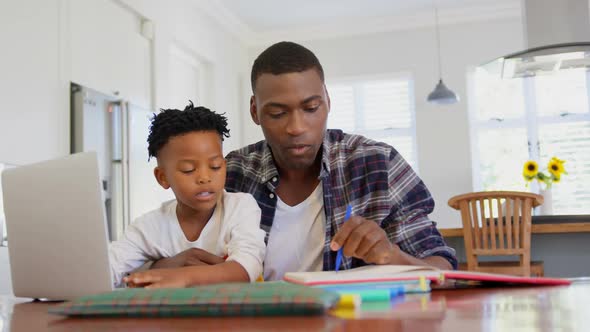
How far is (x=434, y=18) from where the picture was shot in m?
6.38

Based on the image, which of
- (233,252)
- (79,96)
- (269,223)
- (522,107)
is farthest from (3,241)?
(522,107)

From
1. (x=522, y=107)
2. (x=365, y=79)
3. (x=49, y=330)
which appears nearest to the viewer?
(x=49, y=330)

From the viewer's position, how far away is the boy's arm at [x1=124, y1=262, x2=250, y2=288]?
0.91 meters

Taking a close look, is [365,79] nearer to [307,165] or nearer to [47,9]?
[47,9]

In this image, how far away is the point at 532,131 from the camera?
20.2 ft

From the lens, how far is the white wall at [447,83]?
6.24 meters

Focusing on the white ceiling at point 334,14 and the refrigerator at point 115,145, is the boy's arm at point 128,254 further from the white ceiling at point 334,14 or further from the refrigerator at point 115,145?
the white ceiling at point 334,14

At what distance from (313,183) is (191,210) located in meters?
0.40

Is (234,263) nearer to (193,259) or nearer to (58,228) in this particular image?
(193,259)

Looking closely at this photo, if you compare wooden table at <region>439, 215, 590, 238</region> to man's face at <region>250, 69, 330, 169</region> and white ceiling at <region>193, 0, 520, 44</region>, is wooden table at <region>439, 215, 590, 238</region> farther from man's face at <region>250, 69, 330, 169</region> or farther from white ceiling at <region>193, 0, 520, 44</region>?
white ceiling at <region>193, 0, 520, 44</region>

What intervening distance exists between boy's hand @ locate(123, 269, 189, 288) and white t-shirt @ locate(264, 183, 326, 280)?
0.50 m

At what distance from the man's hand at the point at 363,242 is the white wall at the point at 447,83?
17.2 ft

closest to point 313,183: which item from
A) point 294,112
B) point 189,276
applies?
point 294,112

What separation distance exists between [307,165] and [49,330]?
0.98 metres
